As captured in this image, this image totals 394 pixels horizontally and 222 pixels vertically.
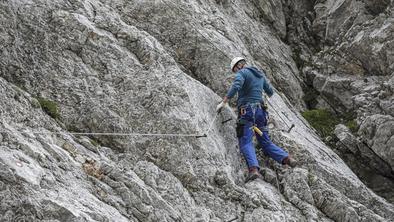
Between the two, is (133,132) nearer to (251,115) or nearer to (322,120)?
(251,115)

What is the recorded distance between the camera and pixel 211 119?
1294 centimetres

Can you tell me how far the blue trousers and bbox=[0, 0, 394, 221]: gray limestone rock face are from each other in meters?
0.35

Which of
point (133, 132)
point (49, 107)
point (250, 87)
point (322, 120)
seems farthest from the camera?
point (322, 120)

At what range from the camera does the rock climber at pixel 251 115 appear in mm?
12672

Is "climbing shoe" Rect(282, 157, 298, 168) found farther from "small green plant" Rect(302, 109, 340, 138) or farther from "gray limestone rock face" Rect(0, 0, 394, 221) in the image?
"small green plant" Rect(302, 109, 340, 138)

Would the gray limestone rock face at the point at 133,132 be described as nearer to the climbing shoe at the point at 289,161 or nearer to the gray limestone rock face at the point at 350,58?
the climbing shoe at the point at 289,161

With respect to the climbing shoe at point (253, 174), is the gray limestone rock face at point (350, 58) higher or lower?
higher

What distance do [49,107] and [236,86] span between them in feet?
15.5

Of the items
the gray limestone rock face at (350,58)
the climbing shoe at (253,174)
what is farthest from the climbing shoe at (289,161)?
the gray limestone rock face at (350,58)

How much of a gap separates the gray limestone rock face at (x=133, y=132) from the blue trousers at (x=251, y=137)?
351 mm

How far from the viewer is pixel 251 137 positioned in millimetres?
13000

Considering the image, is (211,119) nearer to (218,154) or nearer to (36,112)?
(218,154)

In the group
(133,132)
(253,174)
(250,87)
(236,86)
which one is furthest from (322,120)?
(133,132)

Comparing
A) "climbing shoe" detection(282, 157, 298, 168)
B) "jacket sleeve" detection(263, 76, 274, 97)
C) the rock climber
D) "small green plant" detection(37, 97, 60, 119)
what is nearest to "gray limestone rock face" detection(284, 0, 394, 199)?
"jacket sleeve" detection(263, 76, 274, 97)
